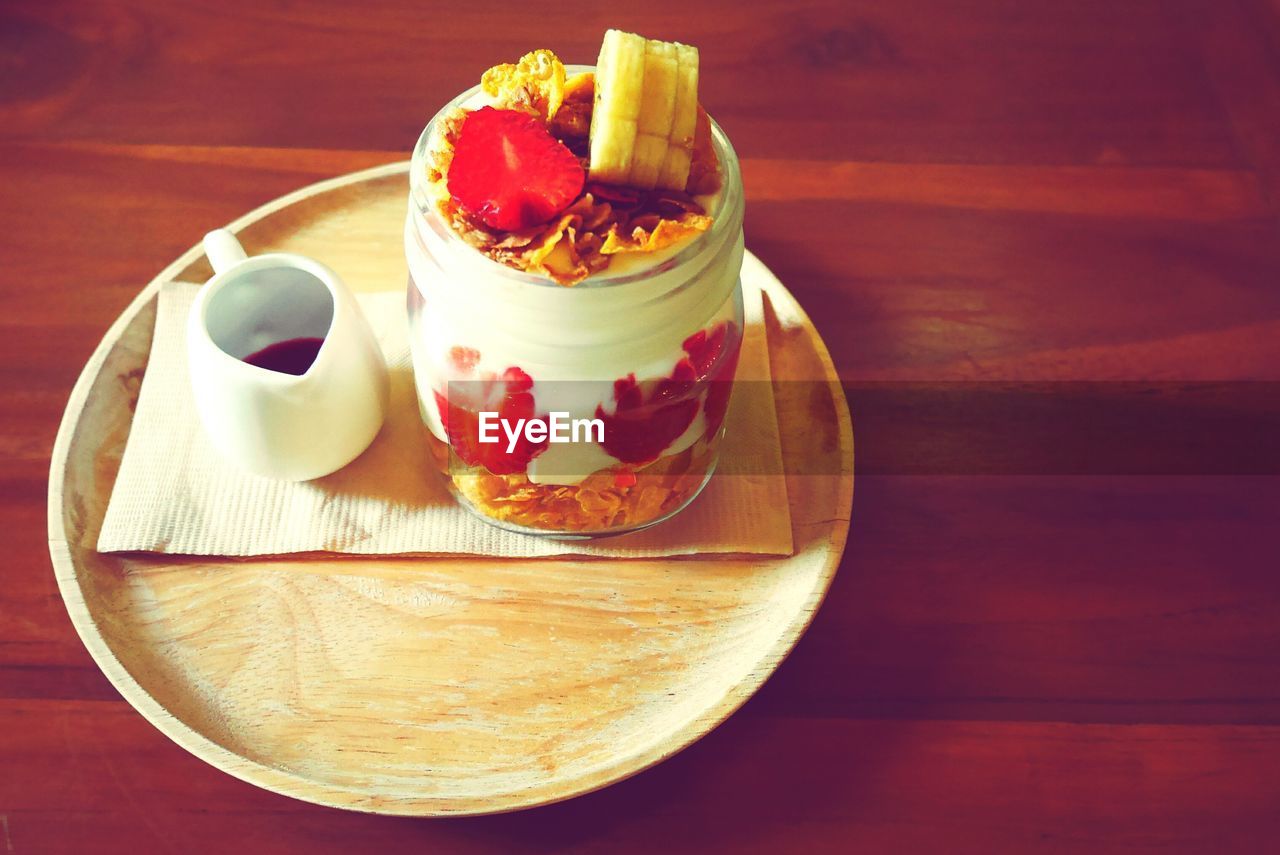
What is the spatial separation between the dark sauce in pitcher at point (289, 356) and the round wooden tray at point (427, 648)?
0.15 m

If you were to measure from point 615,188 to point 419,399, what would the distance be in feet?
0.90

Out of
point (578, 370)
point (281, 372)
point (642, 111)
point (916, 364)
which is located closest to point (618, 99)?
point (642, 111)

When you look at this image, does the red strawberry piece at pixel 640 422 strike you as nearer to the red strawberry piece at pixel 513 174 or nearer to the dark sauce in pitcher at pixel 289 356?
the red strawberry piece at pixel 513 174

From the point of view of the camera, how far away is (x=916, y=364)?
102cm

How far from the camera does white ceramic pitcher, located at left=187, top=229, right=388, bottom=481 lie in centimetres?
76

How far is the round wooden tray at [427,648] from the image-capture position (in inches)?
28.2

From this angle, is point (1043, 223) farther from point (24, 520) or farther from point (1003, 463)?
point (24, 520)

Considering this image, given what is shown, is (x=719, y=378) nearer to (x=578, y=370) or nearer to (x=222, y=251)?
(x=578, y=370)

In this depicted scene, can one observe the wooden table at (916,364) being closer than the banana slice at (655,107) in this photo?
No

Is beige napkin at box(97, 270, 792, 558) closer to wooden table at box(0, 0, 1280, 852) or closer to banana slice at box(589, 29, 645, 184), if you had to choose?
wooden table at box(0, 0, 1280, 852)

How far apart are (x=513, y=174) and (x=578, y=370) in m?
0.13

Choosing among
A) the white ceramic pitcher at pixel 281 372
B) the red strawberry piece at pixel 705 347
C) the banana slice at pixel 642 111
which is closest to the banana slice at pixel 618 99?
the banana slice at pixel 642 111

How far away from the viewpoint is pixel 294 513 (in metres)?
0.83

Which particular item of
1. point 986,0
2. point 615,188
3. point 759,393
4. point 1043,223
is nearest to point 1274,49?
point 986,0
